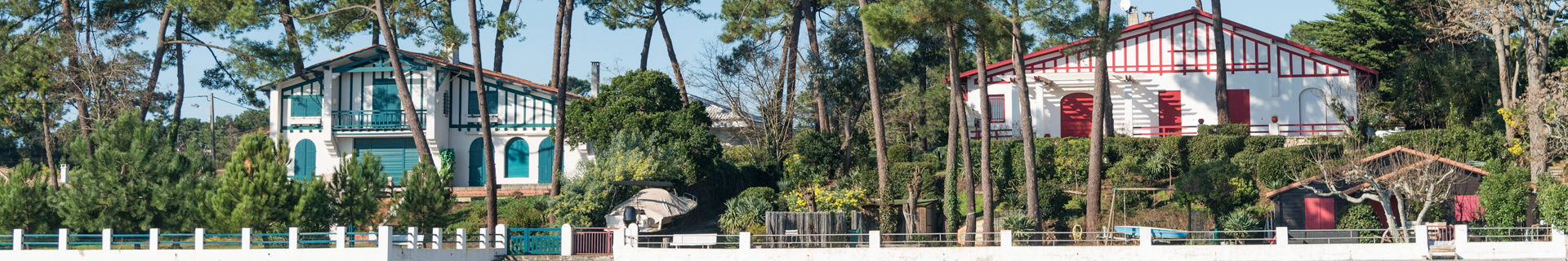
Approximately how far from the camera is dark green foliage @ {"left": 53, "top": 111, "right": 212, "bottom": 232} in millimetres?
21750

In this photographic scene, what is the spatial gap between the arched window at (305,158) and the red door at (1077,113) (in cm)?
2047

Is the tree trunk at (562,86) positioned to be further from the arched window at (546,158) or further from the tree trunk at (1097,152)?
the tree trunk at (1097,152)

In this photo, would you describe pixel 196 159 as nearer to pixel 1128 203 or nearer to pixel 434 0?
pixel 434 0

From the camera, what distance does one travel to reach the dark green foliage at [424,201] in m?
22.3

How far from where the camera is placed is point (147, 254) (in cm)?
2088

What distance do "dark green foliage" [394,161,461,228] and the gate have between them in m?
A: 1.50

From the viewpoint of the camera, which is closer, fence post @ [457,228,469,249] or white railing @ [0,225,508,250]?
white railing @ [0,225,508,250]

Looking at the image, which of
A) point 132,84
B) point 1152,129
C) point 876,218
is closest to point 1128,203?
point 876,218

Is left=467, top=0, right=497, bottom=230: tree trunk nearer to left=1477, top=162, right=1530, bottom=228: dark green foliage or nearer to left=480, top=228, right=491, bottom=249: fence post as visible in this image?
left=480, top=228, right=491, bottom=249: fence post

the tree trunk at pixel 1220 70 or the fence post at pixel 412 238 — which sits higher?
the tree trunk at pixel 1220 70

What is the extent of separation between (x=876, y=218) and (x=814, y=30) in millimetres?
8596

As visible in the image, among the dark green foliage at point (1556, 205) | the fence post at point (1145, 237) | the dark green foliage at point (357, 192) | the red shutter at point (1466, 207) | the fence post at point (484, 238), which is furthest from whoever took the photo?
the red shutter at point (1466, 207)

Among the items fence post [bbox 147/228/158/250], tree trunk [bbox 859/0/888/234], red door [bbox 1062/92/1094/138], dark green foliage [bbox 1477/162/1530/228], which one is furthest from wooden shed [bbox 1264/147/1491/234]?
Answer: fence post [bbox 147/228/158/250]

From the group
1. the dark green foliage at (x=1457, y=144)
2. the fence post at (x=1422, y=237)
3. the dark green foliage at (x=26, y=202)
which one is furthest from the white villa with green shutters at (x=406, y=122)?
the fence post at (x=1422, y=237)
